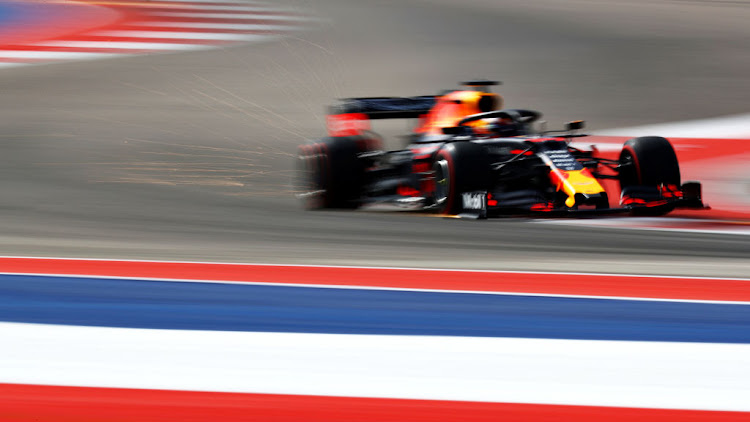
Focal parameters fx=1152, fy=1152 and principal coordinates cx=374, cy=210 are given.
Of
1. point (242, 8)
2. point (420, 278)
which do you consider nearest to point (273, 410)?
point (420, 278)

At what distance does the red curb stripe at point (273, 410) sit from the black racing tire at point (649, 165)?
4666 mm

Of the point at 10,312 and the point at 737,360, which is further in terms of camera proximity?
the point at 10,312

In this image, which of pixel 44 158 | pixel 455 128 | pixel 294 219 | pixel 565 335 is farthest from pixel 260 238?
pixel 44 158

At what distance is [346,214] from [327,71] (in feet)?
26.5

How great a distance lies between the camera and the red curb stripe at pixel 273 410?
2.86 metres

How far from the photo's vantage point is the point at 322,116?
44.1 feet

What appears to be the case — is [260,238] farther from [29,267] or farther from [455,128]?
[455,128]

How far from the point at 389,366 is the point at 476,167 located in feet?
12.7

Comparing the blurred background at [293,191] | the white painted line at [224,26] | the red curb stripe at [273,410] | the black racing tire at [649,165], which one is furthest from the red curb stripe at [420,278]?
the white painted line at [224,26]

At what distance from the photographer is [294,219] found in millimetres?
7066

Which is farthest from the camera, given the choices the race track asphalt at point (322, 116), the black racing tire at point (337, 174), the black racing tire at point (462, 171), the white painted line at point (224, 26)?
the white painted line at point (224, 26)

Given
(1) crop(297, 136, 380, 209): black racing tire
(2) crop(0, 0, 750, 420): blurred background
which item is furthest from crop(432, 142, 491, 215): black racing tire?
(1) crop(297, 136, 380, 209): black racing tire

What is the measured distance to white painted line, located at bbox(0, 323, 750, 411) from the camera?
3064mm

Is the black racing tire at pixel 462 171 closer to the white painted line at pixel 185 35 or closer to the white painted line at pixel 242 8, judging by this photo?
the white painted line at pixel 185 35
